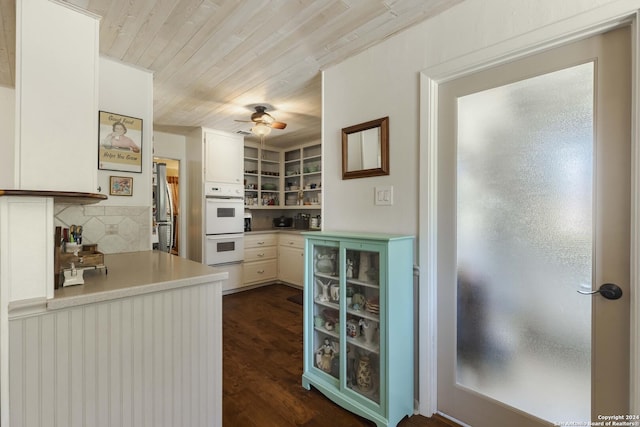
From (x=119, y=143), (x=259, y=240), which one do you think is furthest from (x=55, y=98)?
(x=259, y=240)

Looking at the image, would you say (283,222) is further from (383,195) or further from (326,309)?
(383,195)

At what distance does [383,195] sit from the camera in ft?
6.36

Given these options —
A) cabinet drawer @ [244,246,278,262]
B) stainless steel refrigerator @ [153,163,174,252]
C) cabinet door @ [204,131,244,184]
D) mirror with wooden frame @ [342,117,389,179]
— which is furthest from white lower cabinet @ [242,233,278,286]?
mirror with wooden frame @ [342,117,389,179]

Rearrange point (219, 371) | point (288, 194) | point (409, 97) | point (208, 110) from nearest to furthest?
point (219, 371)
point (409, 97)
point (208, 110)
point (288, 194)

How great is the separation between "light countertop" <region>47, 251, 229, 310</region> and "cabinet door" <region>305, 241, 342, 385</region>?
0.79m

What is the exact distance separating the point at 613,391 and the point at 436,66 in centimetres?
178

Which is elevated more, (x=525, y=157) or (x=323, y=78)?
(x=323, y=78)

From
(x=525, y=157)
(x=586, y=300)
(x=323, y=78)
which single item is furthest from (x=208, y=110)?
(x=586, y=300)

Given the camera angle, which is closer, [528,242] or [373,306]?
[528,242]

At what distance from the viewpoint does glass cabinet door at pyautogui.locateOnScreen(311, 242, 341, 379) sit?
1961 millimetres

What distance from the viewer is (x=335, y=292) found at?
6.43 ft

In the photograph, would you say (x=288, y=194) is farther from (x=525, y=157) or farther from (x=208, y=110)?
(x=525, y=157)

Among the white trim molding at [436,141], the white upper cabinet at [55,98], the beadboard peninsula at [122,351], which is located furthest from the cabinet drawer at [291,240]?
the white upper cabinet at [55,98]

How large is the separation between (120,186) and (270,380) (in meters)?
1.91
